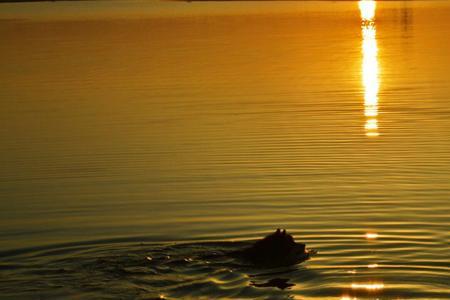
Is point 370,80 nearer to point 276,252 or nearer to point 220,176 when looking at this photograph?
point 220,176

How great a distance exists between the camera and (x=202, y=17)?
85.2 meters

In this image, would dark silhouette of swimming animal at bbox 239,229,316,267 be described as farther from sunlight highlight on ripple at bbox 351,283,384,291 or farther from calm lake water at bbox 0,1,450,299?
sunlight highlight on ripple at bbox 351,283,384,291

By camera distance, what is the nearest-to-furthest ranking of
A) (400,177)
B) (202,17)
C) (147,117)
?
(400,177) → (147,117) → (202,17)

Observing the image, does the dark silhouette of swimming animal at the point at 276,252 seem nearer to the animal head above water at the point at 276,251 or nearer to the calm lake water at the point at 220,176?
the animal head above water at the point at 276,251

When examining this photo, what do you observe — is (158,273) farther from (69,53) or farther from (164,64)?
(69,53)

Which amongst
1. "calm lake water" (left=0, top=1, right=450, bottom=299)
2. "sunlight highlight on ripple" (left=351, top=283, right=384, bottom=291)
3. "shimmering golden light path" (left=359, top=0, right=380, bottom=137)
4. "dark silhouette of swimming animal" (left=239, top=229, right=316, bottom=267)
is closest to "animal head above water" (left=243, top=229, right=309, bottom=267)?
"dark silhouette of swimming animal" (left=239, top=229, right=316, bottom=267)

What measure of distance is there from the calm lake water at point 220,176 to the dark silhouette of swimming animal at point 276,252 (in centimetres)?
18

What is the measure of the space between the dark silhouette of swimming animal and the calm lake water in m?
0.18

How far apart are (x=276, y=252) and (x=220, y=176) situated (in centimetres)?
652

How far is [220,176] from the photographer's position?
19781 millimetres

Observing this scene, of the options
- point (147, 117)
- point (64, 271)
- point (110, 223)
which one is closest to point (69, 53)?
point (147, 117)

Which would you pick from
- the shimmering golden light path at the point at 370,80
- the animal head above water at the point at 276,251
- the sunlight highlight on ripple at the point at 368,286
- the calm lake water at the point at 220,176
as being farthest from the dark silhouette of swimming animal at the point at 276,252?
the shimmering golden light path at the point at 370,80

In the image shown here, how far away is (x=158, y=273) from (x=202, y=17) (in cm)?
7323

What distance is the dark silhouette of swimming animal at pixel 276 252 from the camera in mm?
13312
